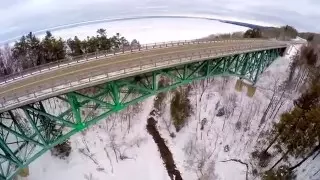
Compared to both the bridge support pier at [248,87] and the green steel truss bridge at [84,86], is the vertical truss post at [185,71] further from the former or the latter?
the bridge support pier at [248,87]

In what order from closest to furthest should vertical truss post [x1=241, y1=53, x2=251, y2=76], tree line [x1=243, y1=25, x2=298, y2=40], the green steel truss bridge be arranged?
the green steel truss bridge → vertical truss post [x1=241, y1=53, x2=251, y2=76] → tree line [x1=243, y1=25, x2=298, y2=40]

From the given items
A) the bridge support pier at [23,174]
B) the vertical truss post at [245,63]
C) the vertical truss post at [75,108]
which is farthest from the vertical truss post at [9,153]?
the vertical truss post at [245,63]

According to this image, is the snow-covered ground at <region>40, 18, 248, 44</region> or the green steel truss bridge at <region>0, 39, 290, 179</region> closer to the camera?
the green steel truss bridge at <region>0, 39, 290, 179</region>

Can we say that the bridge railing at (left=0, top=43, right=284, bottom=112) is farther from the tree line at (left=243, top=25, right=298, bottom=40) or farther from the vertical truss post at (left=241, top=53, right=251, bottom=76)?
the tree line at (left=243, top=25, right=298, bottom=40)

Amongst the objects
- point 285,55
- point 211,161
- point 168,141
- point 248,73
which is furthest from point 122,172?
point 285,55

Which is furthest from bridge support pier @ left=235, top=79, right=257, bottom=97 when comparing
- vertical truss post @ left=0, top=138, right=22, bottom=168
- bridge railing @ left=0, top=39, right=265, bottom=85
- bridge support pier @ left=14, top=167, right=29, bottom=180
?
vertical truss post @ left=0, top=138, right=22, bottom=168

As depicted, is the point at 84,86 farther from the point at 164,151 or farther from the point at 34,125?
the point at 164,151

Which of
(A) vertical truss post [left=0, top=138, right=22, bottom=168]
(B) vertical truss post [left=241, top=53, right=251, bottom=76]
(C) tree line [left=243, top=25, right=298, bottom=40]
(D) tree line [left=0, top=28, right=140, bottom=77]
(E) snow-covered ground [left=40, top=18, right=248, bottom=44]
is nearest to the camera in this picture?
(A) vertical truss post [left=0, top=138, right=22, bottom=168]

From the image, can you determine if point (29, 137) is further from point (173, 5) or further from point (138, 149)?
point (173, 5)
